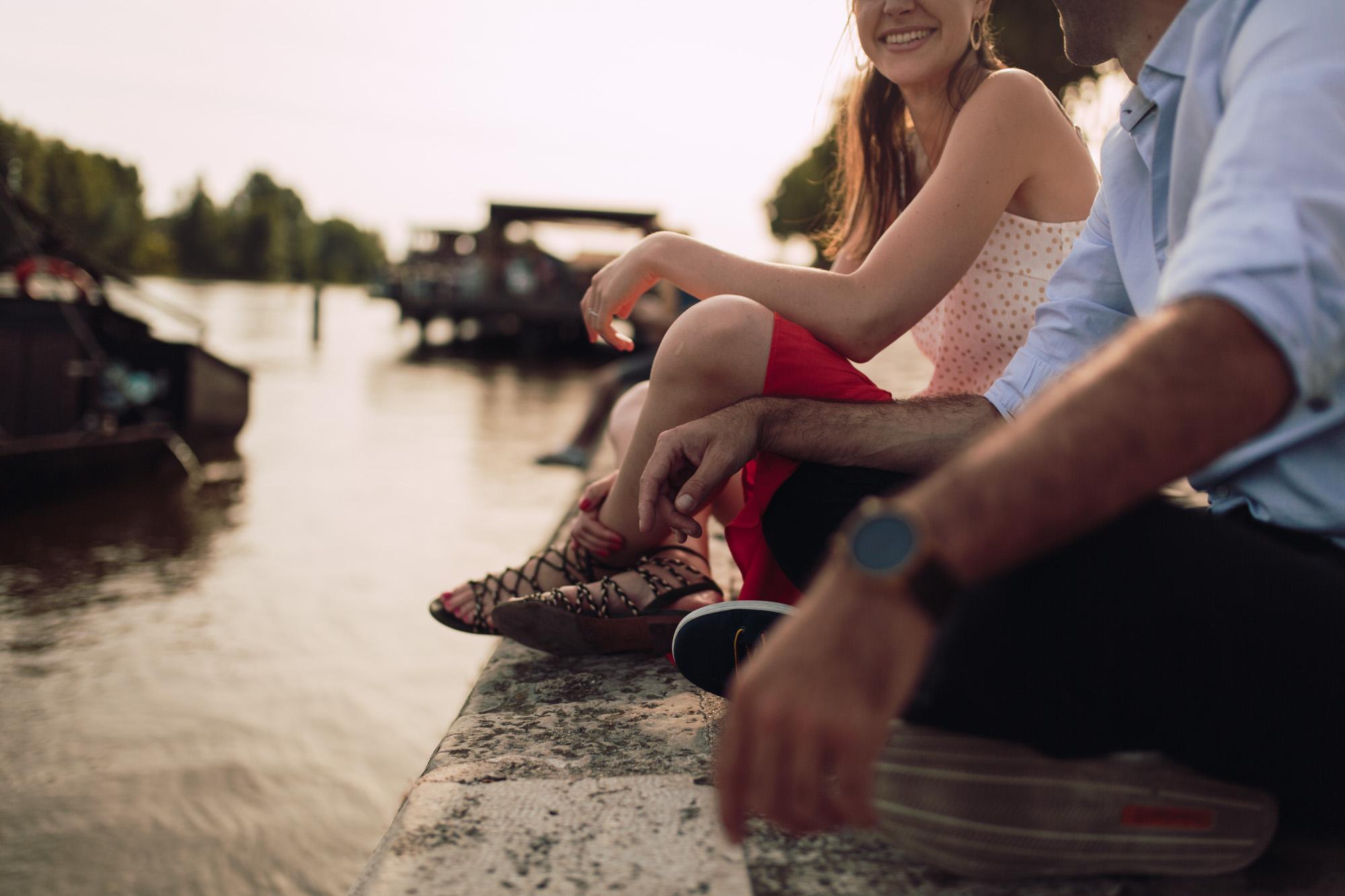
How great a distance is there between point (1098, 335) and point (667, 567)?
0.78m

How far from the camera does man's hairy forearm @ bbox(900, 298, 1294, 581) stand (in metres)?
0.64

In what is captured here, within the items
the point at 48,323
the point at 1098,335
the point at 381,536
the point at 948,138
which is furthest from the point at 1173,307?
the point at 48,323

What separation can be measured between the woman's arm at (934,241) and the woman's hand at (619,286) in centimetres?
20

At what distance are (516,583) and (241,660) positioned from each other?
7.36ft

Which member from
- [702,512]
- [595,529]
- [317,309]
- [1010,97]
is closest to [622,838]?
[595,529]

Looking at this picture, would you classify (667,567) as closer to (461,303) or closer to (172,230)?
(461,303)

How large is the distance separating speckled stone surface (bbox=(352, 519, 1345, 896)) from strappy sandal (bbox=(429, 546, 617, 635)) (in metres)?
0.25

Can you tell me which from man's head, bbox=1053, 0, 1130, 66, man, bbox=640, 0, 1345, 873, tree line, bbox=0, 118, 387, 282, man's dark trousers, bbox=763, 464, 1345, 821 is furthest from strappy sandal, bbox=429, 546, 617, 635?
tree line, bbox=0, 118, 387, 282

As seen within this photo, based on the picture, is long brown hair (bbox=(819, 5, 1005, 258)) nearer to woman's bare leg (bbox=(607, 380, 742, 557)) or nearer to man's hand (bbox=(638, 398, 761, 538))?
woman's bare leg (bbox=(607, 380, 742, 557))

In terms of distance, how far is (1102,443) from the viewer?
2.12 ft

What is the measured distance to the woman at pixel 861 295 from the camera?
1475mm

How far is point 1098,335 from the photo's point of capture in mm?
1344

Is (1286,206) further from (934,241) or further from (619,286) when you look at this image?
(619,286)

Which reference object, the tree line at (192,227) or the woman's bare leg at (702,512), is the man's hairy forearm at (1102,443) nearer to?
the woman's bare leg at (702,512)
